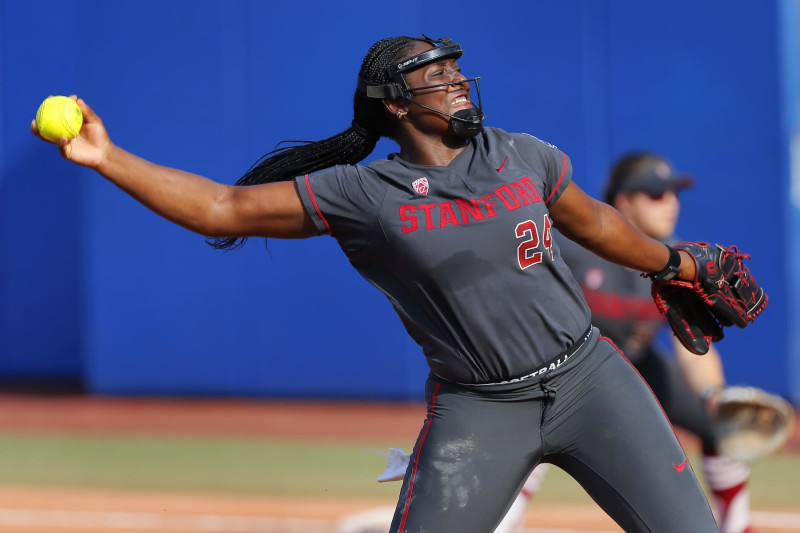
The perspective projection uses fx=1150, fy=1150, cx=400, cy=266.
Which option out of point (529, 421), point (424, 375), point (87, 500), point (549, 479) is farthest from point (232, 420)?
point (529, 421)

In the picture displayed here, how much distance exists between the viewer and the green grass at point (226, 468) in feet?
24.7

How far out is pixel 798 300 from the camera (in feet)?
31.7

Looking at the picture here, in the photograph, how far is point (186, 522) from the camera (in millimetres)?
6852

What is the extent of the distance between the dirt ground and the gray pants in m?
2.55

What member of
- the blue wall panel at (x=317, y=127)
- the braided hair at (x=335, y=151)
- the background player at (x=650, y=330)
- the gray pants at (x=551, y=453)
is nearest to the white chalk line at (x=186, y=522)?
the background player at (x=650, y=330)

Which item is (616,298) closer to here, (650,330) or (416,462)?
(650,330)

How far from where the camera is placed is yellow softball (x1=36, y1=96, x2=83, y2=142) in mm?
3498

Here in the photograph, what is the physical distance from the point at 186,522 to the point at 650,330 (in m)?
2.99

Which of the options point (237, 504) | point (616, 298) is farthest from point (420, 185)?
point (237, 504)

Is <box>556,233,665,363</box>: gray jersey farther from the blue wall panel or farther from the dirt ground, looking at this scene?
the blue wall panel

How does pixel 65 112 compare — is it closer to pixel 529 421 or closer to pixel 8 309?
pixel 529 421

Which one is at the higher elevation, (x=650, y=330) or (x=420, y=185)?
(x=420, y=185)

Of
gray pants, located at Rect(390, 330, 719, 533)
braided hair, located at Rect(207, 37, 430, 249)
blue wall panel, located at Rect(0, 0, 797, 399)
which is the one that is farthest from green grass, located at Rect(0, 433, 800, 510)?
braided hair, located at Rect(207, 37, 430, 249)

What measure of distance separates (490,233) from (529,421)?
2.14ft
